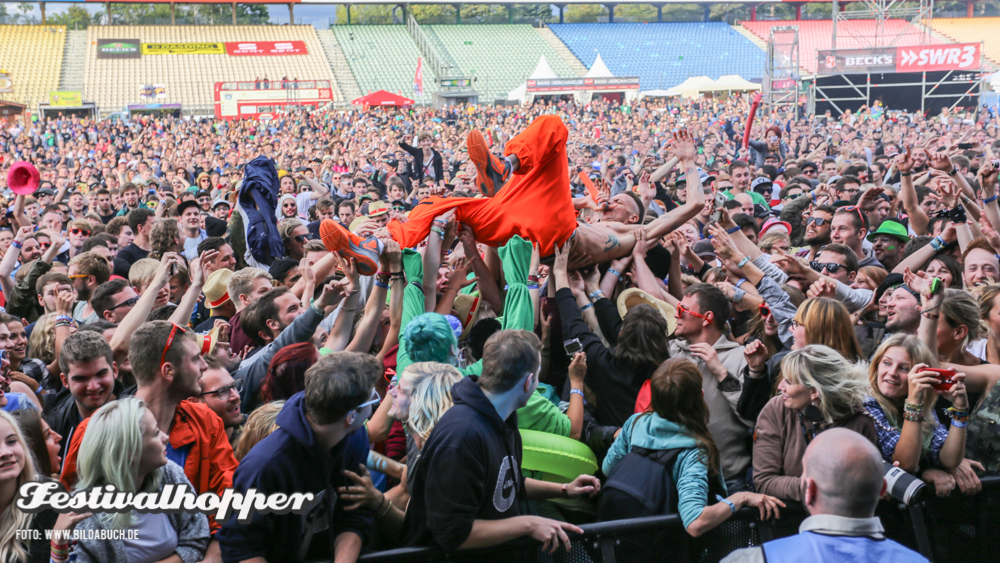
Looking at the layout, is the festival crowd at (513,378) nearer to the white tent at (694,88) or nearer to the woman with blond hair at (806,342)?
the woman with blond hair at (806,342)

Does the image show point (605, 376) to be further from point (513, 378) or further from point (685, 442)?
point (513, 378)

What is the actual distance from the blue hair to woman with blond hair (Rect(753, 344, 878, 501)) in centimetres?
125

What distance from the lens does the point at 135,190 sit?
926 cm

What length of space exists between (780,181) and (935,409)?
7.65 metres

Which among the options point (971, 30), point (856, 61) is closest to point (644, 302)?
point (856, 61)

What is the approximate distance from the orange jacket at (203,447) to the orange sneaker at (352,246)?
1.21 metres

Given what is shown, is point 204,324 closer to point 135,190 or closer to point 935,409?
point 935,409

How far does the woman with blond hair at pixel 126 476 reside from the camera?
219 centimetres

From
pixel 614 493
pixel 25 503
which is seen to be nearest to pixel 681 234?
pixel 614 493

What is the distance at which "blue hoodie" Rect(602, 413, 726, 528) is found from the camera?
254cm

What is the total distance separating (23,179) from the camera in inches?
260

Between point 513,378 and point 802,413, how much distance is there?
1082mm

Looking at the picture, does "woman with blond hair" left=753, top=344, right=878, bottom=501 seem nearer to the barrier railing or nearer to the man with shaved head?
the barrier railing

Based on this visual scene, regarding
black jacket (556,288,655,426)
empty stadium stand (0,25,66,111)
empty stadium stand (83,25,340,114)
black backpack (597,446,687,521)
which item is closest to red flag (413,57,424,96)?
empty stadium stand (83,25,340,114)
